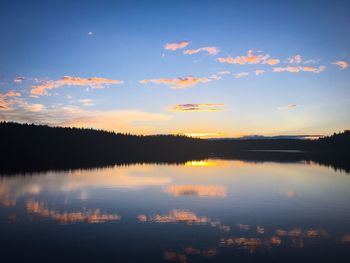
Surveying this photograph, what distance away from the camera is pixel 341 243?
59.7 ft

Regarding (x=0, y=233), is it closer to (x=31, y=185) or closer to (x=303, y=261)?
(x=303, y=261)

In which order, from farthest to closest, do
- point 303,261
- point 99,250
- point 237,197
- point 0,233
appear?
point 237,197 → point 0,233 → point 99,250 → point 303,261

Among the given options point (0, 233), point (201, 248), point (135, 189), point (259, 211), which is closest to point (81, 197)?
point (135, 189)

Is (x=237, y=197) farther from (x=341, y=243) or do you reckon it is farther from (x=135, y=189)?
(x=341, y=243)

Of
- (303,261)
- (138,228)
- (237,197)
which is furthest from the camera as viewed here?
(237,197)

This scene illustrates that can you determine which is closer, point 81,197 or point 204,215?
point 204,215

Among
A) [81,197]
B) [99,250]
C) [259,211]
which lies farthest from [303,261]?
[81,197]

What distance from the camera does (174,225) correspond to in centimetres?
2216

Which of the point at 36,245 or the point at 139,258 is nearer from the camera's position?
the point at 139,258

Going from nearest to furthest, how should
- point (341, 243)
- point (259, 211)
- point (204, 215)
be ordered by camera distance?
point (341, 243)
point (204, 215)
point (259, 211)

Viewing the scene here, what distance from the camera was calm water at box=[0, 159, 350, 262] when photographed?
1645cm

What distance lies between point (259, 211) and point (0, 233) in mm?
17290

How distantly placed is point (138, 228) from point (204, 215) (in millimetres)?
5791

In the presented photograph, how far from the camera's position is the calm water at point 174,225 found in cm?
1645
